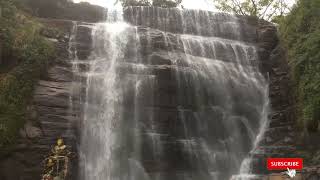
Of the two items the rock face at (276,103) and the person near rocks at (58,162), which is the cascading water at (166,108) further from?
the person near rocks at (58,162)

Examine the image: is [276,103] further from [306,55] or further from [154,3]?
[154,3]

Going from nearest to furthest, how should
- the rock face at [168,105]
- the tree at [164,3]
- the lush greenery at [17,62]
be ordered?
the lush greenery at [17,62] → the rock face at [168,105] → the tree at [164,3]

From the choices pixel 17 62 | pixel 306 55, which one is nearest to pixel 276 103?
pixel 306 55

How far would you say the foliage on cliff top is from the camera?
16891mm

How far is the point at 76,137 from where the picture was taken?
15.8 meters

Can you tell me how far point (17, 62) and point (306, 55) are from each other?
12.6 metres

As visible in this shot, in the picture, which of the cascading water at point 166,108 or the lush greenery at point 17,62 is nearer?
the lush greenery at point 17,62

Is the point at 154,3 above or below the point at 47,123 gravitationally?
above

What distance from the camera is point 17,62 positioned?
1642 cm

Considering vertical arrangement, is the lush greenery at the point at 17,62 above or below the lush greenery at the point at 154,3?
below

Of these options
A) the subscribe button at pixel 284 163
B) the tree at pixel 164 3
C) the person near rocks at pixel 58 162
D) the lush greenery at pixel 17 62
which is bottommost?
the subscribe button at pixel 284 163

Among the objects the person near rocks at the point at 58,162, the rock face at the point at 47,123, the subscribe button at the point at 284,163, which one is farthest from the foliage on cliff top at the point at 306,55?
the person near rocks at the point at 58,162

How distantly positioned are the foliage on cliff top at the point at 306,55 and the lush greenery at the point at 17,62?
37.1 ft

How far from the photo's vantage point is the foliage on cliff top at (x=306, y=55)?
1689 centimetres
